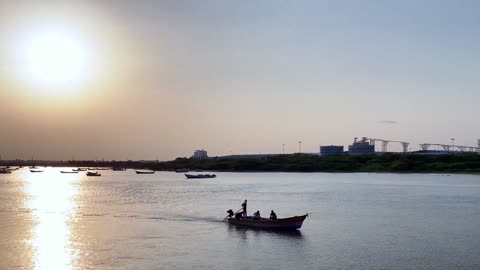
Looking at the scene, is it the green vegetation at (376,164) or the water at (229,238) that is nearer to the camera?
the water at (229,238)

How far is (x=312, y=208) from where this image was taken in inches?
2256

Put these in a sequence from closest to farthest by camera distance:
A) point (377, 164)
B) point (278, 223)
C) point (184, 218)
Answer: point (278, 223) → point (184, 218) → point (377, 164)

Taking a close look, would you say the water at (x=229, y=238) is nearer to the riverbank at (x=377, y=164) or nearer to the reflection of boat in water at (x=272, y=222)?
the reflection of boat in water at (x=272, y=222)

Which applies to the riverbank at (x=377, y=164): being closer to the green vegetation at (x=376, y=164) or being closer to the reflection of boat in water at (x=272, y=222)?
the green vegetation at (x=376, y=164)

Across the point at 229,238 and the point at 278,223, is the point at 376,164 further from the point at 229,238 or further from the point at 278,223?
the point at 229,238

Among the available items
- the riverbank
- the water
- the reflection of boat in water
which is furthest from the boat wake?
the riverbank

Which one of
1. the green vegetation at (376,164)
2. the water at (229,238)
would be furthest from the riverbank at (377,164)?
the water at (229,238)

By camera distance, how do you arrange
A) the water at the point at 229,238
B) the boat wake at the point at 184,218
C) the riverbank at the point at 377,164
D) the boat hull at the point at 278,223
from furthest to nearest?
the riverbank at the point at 377,164
the boat wake at the point at 184,218
the boat hull at the point at 278,223
the water at the point at 229,238

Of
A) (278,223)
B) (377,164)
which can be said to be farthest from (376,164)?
(278,223)

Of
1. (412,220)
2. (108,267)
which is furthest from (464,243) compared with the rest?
(108,267)

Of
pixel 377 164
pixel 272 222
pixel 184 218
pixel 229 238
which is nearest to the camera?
pixel 229 238

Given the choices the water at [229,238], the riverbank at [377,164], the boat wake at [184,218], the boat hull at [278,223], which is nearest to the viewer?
the water at [229,238]

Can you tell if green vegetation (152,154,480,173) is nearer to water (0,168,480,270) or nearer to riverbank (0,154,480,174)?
riverbank (0,154,480,174)

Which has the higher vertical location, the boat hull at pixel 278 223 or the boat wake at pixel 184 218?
the boat hull at pixel 278 223
